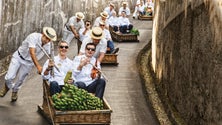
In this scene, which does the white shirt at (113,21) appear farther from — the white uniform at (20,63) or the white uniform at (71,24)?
the white uniform at (20,63)

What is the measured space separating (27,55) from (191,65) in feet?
12.2

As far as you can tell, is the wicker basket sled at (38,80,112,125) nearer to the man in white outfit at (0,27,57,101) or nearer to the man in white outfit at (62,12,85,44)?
the man in white outfit at (0,27,57,101)

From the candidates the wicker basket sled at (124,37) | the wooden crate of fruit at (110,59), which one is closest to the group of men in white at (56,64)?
the wooden crate of fruit at (110,59)

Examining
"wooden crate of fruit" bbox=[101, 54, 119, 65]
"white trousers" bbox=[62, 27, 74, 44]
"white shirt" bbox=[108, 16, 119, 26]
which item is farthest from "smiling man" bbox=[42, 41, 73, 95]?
"white shirt" bbox=[108, 16, 119, 26]

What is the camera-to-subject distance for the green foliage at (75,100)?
8547mm

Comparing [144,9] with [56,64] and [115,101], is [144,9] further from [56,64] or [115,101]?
[56,64]

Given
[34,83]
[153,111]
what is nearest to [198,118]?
[153,111]

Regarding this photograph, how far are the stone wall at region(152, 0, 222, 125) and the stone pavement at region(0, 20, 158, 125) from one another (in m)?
0.65

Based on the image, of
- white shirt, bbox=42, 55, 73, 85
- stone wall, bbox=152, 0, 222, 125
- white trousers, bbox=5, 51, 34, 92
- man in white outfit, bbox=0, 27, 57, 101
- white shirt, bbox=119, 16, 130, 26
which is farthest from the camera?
white shirt, bbox=119, 16, 130, 26

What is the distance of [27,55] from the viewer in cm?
1077

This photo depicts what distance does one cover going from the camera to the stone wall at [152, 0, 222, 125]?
7305 mm

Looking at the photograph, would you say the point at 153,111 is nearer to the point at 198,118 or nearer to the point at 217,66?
the point at 198,118

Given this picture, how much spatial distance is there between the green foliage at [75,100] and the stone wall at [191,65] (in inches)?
68.1

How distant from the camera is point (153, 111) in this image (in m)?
11.2
